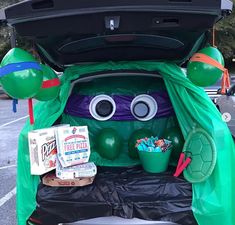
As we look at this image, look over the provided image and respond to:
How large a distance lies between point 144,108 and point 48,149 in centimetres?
88

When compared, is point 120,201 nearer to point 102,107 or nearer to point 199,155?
point 199,155

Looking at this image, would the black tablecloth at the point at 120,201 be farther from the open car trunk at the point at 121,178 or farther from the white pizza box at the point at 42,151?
the white pizza box at the point at 42,151

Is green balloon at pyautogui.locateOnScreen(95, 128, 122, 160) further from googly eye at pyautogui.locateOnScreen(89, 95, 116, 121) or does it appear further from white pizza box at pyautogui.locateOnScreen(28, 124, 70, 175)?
white pizza box at pyautogui.locateOnScreen(28, 124, 70, 175)

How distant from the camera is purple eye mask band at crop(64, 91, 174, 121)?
3.01 m

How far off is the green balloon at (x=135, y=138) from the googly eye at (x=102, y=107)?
0.78 ft

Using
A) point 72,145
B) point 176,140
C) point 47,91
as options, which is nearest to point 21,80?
point 47,91

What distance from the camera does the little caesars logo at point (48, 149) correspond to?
2354 mm

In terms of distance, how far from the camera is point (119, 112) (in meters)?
3.02

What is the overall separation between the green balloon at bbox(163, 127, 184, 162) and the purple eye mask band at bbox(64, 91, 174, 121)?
18cm

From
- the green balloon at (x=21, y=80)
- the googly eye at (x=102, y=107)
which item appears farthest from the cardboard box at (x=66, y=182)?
the googly eye at (x=102, y=107)

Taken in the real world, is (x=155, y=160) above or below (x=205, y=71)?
below

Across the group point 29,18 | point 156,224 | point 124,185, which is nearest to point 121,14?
point 29,18

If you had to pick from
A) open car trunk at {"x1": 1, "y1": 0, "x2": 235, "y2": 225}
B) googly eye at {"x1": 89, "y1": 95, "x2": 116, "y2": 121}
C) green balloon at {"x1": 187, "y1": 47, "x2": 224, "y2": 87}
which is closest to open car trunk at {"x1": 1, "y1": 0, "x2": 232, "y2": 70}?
open car trunk at {"x1": 1, "y1": 0, "x2": 235, "y2": 225}

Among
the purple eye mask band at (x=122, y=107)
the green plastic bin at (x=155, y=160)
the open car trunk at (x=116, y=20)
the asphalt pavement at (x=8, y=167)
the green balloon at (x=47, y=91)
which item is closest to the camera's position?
the open car trunk at (x=116, y=20)
